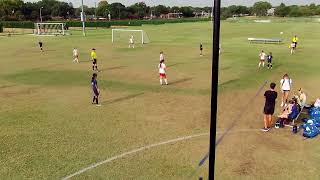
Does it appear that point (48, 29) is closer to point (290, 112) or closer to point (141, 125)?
point (141, 125)

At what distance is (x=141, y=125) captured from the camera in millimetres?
14828

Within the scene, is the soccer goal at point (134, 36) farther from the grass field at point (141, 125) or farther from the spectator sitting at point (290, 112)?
the spectator sitting at point (290, 112)

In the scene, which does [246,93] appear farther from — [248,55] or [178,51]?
[178,51]

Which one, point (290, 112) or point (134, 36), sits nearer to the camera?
point (290, 112)

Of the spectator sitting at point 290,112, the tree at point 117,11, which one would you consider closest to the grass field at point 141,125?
the spectator sitting at point 290,112

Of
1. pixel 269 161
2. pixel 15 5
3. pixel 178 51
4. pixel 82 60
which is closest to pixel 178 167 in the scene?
pixel 269 161

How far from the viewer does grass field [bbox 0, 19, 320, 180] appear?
10664mm

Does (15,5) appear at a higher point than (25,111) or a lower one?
higher

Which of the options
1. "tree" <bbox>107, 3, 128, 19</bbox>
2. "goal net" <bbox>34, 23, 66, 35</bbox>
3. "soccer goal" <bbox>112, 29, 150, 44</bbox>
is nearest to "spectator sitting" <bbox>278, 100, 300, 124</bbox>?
"soccer goal" <bbox>112, 29, 150, 44</bbox>

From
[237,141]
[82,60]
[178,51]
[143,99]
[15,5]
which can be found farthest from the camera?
[15,5]

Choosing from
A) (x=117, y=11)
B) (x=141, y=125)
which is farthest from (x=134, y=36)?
(x=117, y=11)

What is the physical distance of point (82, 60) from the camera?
35.4 meters

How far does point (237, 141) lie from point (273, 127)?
244cm

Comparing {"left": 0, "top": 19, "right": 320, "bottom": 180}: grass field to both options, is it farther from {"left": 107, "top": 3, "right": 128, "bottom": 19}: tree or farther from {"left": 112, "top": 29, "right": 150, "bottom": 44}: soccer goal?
{"left": 107, "top": 3, "right": 128, "bottom": 19}: tree
